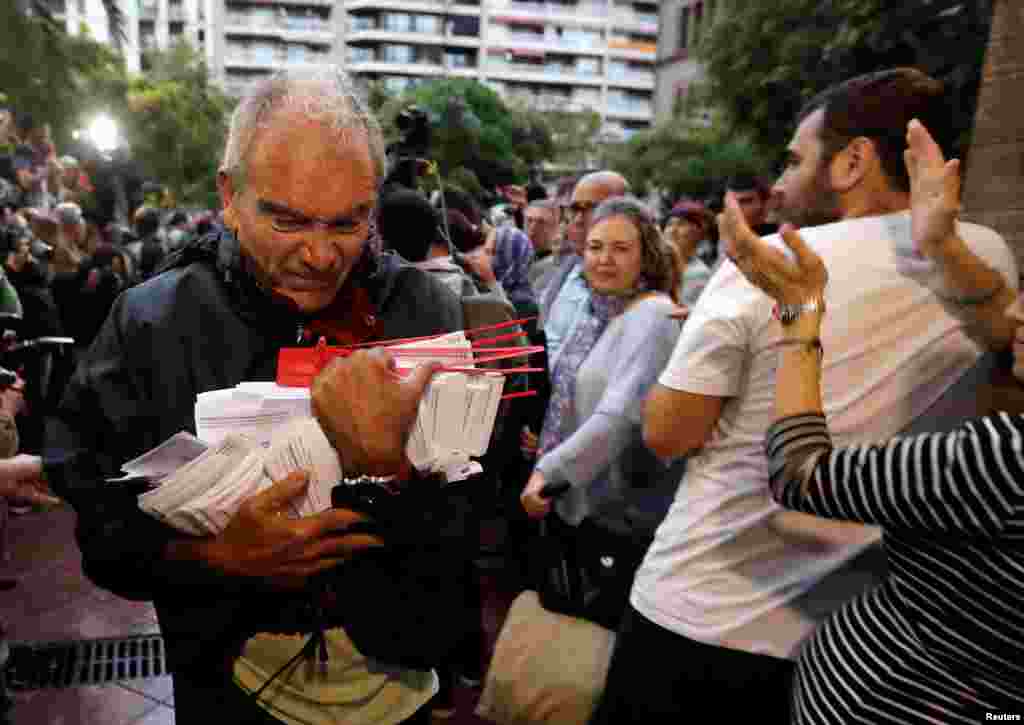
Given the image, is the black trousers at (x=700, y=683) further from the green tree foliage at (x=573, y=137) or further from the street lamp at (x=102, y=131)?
the green tree foliage at (x=573, y=137)

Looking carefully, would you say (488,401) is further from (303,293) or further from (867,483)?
(867,483)

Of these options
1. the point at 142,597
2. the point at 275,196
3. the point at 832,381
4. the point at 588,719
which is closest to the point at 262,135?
the point at 275,196

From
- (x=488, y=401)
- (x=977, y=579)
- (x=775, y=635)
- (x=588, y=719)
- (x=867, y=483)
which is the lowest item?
(x=588, y=719)

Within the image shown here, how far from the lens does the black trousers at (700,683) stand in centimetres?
164

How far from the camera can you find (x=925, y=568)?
126 cm

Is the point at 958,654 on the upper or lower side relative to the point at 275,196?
lower

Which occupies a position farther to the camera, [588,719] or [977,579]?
[588,719]

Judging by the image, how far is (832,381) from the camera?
1626 millimetres

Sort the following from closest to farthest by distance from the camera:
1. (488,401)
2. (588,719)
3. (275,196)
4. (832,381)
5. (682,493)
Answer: (488,401)
(275,196)
(832,381)
(682,493)
(588,719)

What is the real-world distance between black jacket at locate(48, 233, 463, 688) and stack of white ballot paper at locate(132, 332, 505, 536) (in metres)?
0.14

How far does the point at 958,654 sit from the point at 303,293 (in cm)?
127

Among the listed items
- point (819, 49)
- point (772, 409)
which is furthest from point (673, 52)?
point (772, 409)

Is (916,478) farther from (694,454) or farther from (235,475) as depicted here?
(235,475)

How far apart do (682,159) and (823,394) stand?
33679 mm
